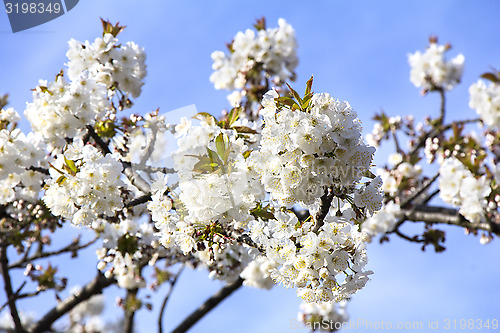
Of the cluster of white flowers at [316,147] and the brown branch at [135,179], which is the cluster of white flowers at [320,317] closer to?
the brown branch at [135,179]

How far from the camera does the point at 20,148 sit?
9.90ft

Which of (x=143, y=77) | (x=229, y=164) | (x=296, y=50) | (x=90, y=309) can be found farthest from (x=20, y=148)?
(x=90, y=309)

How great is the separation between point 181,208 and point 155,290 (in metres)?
3.36

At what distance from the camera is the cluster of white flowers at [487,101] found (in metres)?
2.21

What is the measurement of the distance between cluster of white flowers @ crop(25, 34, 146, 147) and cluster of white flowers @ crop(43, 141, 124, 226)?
0.45 metres

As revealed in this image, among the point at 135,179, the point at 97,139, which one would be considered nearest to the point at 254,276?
the point at 135,179

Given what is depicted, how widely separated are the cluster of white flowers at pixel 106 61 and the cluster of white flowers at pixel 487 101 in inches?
108

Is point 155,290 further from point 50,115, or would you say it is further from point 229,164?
point 229,164

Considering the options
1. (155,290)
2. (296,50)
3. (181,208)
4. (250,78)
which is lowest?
(181,208)

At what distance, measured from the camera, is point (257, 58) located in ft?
16.3

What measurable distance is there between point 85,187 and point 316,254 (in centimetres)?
151

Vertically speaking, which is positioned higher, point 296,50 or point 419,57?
point 419,57

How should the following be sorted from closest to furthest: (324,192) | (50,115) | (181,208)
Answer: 1. (324,192)
2. (181,208)
3. (50,115)

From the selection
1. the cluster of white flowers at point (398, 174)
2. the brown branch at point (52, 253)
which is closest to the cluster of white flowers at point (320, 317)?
the cluster of white flowers at point (398, 174)
